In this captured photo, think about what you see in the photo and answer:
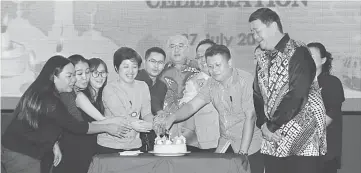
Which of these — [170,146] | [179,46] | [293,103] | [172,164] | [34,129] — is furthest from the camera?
[179,46]

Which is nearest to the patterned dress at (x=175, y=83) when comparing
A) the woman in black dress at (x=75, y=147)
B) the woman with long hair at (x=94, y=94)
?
the woman with long hair at (x=94, y=94)

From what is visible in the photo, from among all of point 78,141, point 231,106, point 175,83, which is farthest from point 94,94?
point 231,106

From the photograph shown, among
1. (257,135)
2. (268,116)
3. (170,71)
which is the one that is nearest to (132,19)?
(170,71)

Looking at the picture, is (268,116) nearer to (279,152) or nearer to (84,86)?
(279,152)

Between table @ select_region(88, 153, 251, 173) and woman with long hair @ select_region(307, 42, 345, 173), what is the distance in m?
1.55

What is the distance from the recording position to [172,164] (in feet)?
12.5

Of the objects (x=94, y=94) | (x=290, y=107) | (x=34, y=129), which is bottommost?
(x=34, y=129)

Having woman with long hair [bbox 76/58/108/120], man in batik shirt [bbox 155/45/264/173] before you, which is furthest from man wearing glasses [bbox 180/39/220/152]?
woman with long hair [bbox 76/58/108/120]

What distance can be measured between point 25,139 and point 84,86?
1065 mm

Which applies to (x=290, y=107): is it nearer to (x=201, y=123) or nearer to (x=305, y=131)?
(x=305, y=131)

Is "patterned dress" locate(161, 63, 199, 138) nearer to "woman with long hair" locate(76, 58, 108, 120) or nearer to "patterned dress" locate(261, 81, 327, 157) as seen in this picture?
"woman with long hair" locate(76, 58, 108, 120)

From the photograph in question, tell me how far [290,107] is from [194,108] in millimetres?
1019

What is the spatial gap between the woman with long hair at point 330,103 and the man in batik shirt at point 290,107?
54.4 inches

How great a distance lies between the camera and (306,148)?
3.74m
